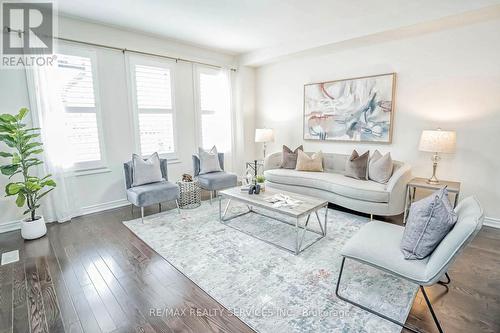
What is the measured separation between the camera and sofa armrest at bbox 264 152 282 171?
4.90 m

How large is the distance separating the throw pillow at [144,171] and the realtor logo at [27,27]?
6.07 feet

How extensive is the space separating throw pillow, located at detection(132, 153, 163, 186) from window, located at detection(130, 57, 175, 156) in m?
0.69

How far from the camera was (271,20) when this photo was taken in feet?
12.1

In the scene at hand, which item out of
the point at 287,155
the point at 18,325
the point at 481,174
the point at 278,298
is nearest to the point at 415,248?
the point at 278,298

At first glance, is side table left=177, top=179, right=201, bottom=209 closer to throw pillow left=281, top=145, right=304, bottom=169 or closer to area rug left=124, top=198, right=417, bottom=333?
area rug left=124, top=198, right=417, bottom=333

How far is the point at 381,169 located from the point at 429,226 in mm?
2071

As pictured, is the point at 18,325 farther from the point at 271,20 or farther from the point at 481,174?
the point at 481,174

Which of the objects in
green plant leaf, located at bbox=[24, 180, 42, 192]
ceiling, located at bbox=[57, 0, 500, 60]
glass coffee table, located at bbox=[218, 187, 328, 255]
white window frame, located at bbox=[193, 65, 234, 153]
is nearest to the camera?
glass coffee table, located at bbox=[218, 187, 328, 255]

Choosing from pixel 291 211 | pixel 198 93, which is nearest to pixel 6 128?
pixel 198 93

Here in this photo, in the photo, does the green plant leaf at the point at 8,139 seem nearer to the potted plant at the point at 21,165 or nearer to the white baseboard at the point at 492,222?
the potted plant at the point at 21,165

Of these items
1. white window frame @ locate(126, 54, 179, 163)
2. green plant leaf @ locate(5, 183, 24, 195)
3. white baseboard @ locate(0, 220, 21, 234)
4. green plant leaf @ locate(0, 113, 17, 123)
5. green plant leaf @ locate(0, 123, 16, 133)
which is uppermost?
white window frame @ locate(126, 54, 179, 163)

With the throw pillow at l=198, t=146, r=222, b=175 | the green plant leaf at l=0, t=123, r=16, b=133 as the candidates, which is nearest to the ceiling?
the green plant leaf at l=0, t=123, r=16, b=133

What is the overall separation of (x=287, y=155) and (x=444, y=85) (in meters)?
2.53

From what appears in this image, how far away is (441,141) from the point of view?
3.26 m
